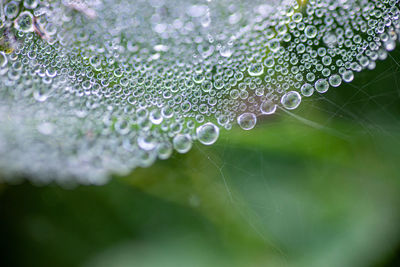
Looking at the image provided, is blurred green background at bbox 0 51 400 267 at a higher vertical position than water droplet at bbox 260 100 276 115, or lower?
lower

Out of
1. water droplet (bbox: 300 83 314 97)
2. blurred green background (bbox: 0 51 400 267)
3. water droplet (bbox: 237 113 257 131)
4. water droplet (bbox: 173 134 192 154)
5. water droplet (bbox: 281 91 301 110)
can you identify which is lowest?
blurred green background (bbox: 0 51 400 267)

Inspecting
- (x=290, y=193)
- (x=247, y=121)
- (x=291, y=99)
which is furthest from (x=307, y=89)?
(x=290, y=193)

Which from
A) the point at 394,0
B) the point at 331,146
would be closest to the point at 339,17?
the point at 394,0

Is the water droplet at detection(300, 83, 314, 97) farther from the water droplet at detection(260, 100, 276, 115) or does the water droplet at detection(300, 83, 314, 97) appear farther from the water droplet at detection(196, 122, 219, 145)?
the water droplet at detection(196, 122, 219, 145)

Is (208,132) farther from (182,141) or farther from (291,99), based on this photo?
(291,99)

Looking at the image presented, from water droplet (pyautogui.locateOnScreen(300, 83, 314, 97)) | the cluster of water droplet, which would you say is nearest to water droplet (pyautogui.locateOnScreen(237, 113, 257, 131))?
the cluster of water droplet

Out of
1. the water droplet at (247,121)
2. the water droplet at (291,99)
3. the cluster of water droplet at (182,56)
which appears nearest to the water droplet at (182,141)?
the cluster of water droplet at (182,56)

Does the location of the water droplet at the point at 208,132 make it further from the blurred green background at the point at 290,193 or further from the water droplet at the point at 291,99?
the water droplet at the point at 291,99
